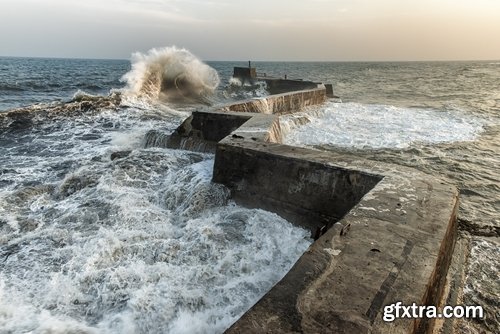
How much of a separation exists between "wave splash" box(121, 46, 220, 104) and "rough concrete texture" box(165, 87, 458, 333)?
→ 1266 cm

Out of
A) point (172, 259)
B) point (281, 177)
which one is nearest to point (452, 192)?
point (281, 177)

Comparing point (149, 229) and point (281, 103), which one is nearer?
point (149, 229)

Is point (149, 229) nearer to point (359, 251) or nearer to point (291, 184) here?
point (291, 184)

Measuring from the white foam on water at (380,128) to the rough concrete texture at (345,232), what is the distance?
4.51 meters

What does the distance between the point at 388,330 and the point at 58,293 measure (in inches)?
116

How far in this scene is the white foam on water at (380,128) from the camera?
10.4 m

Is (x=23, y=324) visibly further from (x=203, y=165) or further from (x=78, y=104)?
(x=78, y=104)

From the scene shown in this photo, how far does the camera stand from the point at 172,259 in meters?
4.11

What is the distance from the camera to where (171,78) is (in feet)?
70.5

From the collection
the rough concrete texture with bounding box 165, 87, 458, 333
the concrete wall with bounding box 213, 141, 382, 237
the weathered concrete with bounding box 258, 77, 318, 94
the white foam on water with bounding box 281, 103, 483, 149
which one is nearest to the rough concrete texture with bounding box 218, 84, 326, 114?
the white foam on water with bounding box 281, 103, 483, 149

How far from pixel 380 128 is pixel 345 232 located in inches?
383

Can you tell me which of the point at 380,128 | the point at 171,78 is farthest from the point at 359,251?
the point at 171,78

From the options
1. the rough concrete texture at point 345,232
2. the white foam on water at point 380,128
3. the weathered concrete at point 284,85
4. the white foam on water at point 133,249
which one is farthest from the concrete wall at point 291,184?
the weathered concrete at point 284,85

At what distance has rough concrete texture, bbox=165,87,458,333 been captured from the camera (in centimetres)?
236
